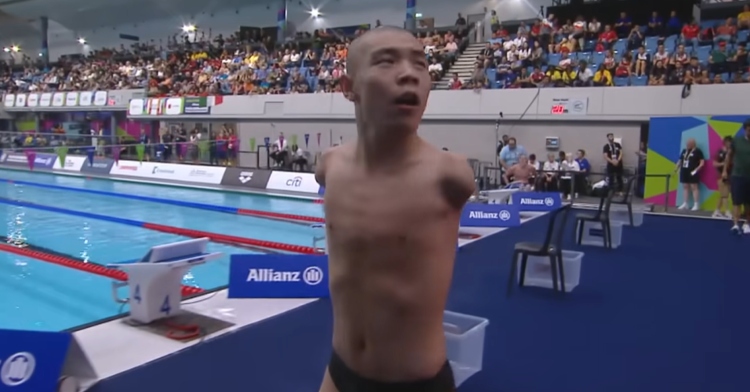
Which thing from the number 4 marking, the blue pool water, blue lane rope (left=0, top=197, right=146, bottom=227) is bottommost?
the blue pool water

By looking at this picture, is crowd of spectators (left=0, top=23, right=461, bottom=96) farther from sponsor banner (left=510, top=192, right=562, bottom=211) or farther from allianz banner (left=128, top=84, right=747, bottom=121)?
sponsor banner (left=510, top=192, right=562, bottom=211)

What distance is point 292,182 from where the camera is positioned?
43.5 ft

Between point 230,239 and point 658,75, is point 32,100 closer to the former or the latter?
point 230,239

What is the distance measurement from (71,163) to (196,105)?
4.74m

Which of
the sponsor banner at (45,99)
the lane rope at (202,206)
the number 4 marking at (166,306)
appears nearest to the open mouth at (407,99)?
the number 4 marking at (166,306)

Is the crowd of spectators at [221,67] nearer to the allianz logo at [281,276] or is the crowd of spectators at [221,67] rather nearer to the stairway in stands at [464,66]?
the stairway in stands at [464,66]

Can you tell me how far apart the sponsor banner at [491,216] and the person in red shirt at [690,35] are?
27.3 feet

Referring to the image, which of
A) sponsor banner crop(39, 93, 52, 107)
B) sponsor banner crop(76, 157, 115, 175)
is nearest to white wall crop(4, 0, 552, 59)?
sponsor banner crop(39, 93, 52, 107)

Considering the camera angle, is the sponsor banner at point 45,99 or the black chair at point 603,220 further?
the sponsor banner at point 45,99

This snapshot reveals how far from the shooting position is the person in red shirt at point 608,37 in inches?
596

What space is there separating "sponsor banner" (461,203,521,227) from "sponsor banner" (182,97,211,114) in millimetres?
14872

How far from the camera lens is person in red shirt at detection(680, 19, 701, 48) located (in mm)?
13727

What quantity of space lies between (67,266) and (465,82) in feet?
Result: 39.4

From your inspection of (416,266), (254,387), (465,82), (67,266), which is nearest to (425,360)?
(416,266)
